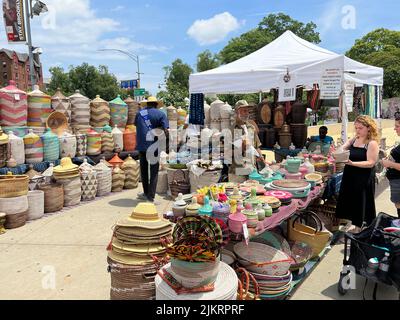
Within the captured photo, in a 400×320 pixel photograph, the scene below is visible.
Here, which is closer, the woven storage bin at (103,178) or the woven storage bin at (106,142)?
the woven storage bin at (103,178)

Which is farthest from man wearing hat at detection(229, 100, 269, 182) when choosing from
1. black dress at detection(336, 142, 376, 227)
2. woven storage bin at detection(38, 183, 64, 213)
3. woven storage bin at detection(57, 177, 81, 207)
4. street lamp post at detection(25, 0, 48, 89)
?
street lamp post at detection(25, 0, 48, 89)

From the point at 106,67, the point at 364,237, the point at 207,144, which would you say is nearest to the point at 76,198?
the point at 207,144

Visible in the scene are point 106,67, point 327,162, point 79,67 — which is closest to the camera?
point 327,162

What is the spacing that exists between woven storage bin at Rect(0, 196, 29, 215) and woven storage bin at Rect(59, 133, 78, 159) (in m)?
1.59

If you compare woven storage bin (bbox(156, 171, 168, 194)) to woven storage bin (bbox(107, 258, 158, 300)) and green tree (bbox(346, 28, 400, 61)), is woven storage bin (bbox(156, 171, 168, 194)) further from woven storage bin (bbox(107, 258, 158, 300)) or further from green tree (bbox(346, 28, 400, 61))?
green tree (bbox(346, 28, 400, 61))

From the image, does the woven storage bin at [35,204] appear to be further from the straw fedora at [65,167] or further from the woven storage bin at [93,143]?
the woven storage bin at [93,143]

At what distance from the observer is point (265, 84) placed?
18.5 feet

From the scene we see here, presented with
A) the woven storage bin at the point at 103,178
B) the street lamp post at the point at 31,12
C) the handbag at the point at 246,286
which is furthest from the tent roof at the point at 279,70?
the street lamp post at the point at 31,12

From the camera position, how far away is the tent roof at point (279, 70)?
5.22 m

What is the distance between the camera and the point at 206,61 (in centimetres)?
3966

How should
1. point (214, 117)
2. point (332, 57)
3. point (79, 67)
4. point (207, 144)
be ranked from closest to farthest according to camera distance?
point (332, 57), point (207, 144), point (214, 117), point (79, 67)

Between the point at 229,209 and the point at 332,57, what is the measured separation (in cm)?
367

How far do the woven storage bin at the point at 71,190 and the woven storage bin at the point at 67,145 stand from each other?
72cm

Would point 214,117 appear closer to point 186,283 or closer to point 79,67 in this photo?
point 186,283
